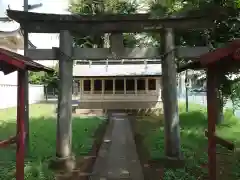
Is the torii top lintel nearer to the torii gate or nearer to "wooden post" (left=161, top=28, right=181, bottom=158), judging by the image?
the torii gate

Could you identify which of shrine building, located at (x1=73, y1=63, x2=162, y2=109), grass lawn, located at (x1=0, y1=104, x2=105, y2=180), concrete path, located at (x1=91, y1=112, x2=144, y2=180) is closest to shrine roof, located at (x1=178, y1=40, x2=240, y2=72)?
concrete path, located at (x1=91, y1=112, x2=144, y2=180)

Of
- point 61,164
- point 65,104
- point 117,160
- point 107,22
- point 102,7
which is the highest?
point 102,7

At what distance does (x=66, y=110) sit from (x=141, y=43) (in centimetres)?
1043

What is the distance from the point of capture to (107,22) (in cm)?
751

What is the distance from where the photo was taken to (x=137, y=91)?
21.4 meters

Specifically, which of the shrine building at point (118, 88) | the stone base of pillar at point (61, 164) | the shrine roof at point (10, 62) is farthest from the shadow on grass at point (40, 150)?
the shrine building at point (118, 88)

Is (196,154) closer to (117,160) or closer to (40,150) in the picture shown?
(117,160)

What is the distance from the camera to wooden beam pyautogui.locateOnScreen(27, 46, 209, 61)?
733cm

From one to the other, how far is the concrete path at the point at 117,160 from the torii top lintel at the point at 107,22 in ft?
11.4

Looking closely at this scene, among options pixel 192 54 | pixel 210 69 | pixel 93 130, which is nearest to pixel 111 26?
pixel 192 54

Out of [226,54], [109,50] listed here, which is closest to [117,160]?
[109,50]

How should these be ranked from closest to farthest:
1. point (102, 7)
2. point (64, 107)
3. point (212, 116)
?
point (212, 116) → point (64, 107) → point (102, 7)

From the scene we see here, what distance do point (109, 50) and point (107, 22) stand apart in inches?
28.3

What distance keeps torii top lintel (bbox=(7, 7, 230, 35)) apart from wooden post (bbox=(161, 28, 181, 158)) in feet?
1.17
